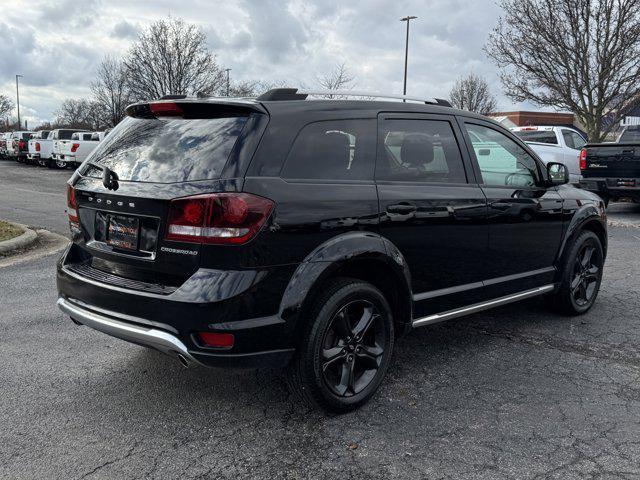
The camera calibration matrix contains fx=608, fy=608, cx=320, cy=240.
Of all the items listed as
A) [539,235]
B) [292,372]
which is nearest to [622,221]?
[539,235]

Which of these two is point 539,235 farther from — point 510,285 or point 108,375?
point 108,375

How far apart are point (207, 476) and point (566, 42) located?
2258cm

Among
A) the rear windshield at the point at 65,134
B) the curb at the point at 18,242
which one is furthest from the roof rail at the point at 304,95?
the rear windshield at the point at 65,134

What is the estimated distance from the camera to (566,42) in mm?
21688

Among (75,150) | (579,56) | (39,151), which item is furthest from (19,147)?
(579,56)

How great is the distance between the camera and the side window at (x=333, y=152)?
3256mm

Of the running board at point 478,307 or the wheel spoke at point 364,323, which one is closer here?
the wheel spoke at point 364,323

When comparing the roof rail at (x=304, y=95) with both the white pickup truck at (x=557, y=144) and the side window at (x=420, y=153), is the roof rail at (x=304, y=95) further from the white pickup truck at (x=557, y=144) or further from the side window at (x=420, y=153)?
the white pickup truck at (x=557, y=144)

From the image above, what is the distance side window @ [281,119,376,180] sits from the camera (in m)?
3.26

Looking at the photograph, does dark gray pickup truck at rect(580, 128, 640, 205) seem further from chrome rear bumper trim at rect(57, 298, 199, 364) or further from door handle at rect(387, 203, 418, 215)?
chrome rear bumper trim at rect(57, 298, 199, 364)

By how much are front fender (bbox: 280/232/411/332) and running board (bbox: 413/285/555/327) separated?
0.39 m

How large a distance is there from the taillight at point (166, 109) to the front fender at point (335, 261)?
113cm

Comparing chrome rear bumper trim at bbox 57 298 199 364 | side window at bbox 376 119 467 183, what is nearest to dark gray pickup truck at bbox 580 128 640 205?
side window at bbox 376 119 467 183

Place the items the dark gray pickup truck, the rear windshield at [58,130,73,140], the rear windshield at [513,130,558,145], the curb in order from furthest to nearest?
the rear windshield at [58,130,73,140] → the rear windshield at [513,130,558,145] → the dark gray pickup truck → the curb
